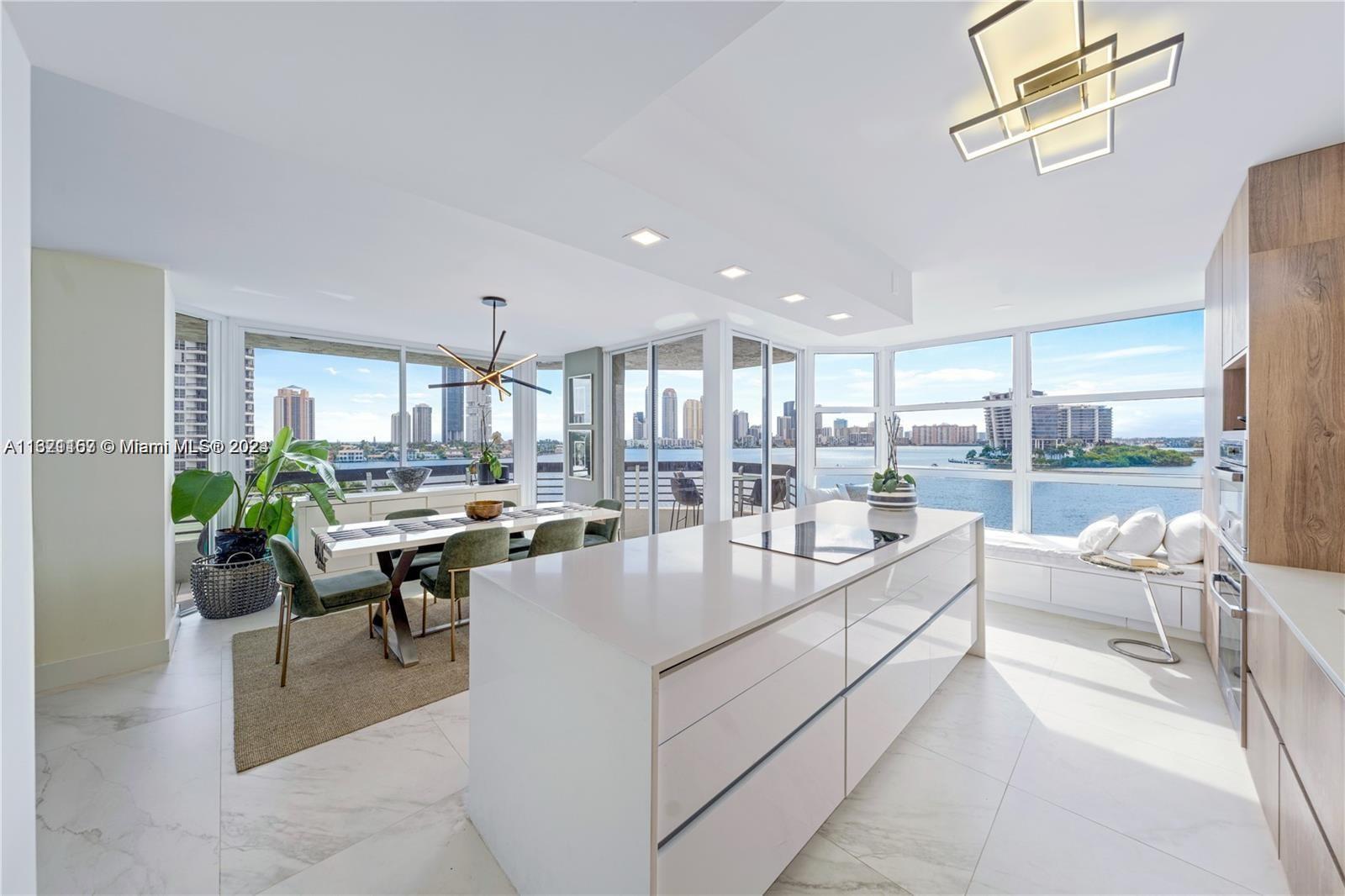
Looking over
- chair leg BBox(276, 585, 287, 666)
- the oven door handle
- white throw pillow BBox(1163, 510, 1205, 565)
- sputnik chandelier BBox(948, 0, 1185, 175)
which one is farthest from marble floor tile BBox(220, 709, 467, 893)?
white throw pillow BBox(1163, 510, 1205, 565)

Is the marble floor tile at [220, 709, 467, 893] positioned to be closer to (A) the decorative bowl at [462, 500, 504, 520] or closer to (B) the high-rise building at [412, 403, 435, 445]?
(A) the decorative bowl at [462, 500, 504, 520]

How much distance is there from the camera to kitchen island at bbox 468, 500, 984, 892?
110 cm

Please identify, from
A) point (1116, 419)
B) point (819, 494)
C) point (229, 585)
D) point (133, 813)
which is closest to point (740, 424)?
point (819, 494)

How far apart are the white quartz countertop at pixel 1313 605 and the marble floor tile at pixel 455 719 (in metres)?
2.65

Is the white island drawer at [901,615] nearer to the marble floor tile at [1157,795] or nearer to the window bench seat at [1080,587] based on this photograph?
the marble floor tile at [1157,795]

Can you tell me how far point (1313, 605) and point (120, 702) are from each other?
15.8 ft

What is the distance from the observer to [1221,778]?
6.44 ft

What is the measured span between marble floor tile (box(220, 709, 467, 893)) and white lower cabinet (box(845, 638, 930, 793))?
1467 mm

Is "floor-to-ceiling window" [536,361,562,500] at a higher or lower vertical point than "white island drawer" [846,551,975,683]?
higher

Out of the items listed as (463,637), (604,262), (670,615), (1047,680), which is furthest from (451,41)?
(1047,680)

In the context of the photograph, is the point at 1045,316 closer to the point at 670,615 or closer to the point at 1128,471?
the point at 1128,471

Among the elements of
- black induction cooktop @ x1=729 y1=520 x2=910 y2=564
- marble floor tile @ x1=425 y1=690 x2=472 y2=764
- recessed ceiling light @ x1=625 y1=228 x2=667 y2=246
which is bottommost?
marble floor tile @ x1=425 y1=690 x2=472 y2=764

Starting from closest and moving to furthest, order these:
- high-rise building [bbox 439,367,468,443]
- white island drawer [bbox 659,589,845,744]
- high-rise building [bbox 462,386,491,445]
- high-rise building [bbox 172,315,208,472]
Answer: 1. white island drawer [bbox 659,589,845,744]
2. high-rise building [bbox 172,315,208,472]
3. high-rise building [bbox 439,367,468,443]
4. high-rise building [bbox 462,386,491,445]

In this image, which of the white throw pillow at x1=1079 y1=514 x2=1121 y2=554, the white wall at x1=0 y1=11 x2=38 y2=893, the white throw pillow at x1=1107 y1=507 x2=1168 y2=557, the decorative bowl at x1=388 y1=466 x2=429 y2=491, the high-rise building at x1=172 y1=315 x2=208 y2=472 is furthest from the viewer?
the decorative bowl at x1=388 y1=466 x2=429 y2=491
